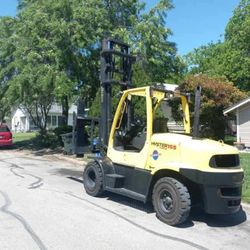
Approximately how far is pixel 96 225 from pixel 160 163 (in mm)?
1656

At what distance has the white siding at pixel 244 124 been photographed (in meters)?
26.1

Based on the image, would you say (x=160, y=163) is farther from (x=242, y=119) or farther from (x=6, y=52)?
(x=6, y=52)

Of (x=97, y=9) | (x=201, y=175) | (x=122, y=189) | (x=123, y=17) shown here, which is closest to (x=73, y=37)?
(x=97, y=9)

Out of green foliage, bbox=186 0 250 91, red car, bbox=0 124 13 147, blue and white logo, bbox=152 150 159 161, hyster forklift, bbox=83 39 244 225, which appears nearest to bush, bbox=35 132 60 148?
red car, bbox=0 124 13 147

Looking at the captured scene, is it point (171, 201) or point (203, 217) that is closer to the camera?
point (171, 201)

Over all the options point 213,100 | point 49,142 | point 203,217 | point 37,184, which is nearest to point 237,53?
point 213,100

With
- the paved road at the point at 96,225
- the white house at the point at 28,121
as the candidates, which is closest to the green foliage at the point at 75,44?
the paved road at the point at 96,225

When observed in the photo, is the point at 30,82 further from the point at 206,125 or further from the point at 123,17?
the point at 206,125

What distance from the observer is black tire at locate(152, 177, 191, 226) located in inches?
316

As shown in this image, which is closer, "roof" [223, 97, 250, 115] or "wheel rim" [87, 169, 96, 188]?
"wheel rim" [87, 169, 96, 188]

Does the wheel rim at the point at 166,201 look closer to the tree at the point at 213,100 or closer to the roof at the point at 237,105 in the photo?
the roof at the point at 237,105

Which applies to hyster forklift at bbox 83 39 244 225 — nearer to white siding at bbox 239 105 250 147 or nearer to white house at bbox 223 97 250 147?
white house at bbox 223 97 250 147

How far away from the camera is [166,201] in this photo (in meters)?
8.40

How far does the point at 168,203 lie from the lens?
8.36 m
